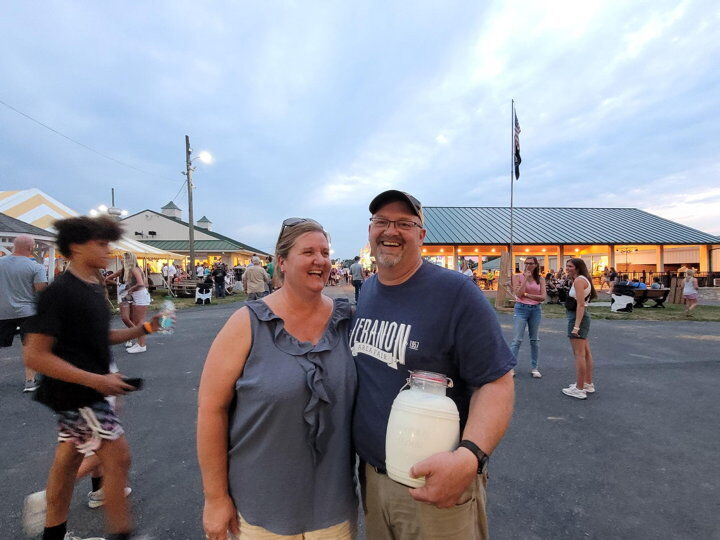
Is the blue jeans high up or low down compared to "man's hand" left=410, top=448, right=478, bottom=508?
down

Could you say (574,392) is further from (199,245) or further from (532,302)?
(199,245)

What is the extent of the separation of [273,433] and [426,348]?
68 centimetres

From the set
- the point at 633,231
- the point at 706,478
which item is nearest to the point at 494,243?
the point at 633,231

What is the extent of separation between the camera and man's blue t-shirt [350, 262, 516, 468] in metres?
1.40

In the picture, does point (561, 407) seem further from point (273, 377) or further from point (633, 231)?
point (633, 231)

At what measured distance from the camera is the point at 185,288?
62.5ft

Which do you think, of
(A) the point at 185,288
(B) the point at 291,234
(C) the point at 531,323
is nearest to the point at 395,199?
(B) the point at 291,234

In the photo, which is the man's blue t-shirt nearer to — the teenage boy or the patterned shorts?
the teenage boy

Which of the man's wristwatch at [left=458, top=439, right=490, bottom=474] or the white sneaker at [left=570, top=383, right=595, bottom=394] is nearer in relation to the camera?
the man's wristwatch at [left=458, top=439, right=490, bottom=474]

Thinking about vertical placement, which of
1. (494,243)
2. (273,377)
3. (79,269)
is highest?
(494,243)

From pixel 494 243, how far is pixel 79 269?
24294 mm

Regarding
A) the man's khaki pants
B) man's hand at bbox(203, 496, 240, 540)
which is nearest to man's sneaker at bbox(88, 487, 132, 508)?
man's hand at bbox(203, 496, 240, 540)

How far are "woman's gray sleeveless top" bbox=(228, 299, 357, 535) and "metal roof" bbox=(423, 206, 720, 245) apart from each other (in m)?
22.0

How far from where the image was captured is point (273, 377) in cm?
140
